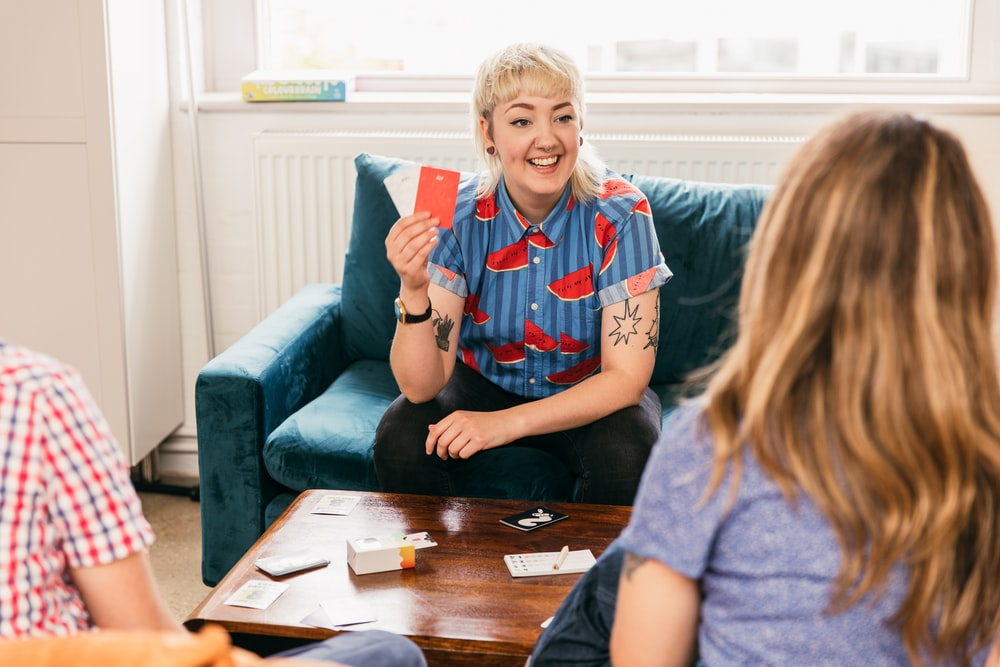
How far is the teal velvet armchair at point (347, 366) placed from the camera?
→ 2.25 meters

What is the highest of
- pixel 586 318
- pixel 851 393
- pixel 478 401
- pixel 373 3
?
pixel 373 3

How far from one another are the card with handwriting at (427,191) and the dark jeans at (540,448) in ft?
1.37

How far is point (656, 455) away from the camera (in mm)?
965

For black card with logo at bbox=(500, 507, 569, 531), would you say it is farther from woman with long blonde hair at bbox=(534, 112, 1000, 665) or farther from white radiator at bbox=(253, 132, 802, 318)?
white radiator at bbox=(253, 132, 802, 318)

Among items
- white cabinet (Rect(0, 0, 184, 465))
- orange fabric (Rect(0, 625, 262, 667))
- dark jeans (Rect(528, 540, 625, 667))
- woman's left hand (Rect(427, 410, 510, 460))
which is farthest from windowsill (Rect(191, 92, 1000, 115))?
orange fabric (Rect(0, 625, 262, 667))

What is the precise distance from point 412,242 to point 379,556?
600 millimetres

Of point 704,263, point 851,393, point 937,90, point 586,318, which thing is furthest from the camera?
point 937,90

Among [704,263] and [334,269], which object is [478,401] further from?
[334,269]

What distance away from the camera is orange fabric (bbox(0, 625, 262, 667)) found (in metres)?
0.69

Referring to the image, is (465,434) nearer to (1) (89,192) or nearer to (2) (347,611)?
(2) (347,611)

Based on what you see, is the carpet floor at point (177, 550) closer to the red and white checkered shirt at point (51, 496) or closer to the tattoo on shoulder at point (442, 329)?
the tattoo on shoulder at point (442, 329)

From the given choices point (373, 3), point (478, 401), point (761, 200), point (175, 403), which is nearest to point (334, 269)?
point (175, 403)

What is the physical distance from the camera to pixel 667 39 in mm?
3143

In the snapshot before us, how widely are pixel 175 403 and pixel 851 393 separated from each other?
2589 mm
